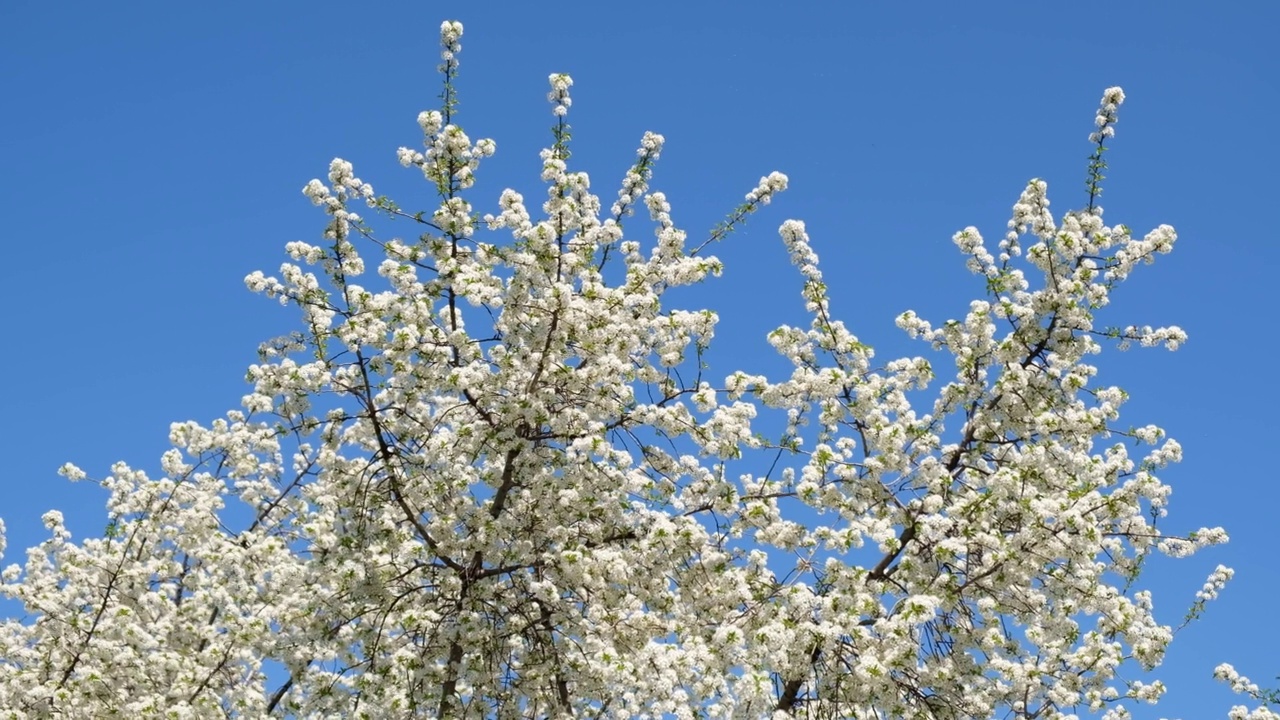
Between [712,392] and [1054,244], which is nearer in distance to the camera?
[712,392]

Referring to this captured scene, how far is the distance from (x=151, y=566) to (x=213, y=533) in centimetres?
82

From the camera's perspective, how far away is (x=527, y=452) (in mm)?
10312

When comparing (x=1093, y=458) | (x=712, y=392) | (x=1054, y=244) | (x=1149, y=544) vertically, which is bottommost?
(x=1149, y=544)

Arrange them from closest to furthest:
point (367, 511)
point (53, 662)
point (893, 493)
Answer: point (893, 493)
point (367, 511)
point (53, 662)

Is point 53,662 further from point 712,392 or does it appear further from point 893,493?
point 893,493

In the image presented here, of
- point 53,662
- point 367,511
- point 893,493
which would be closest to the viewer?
point 893,493

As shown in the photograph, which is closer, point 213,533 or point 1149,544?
point 1149,544

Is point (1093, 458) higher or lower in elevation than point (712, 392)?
lower

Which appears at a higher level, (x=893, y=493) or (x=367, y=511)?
(x=367, y=511)

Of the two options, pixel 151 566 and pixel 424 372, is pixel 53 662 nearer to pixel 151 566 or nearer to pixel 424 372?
pixel 151 566

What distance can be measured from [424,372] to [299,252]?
170cm

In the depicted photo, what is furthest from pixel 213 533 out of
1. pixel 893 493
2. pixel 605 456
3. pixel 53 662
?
pixel 893 493

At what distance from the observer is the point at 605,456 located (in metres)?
10.2

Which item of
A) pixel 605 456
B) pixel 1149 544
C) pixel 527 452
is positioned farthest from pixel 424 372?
pixel 1149 544
